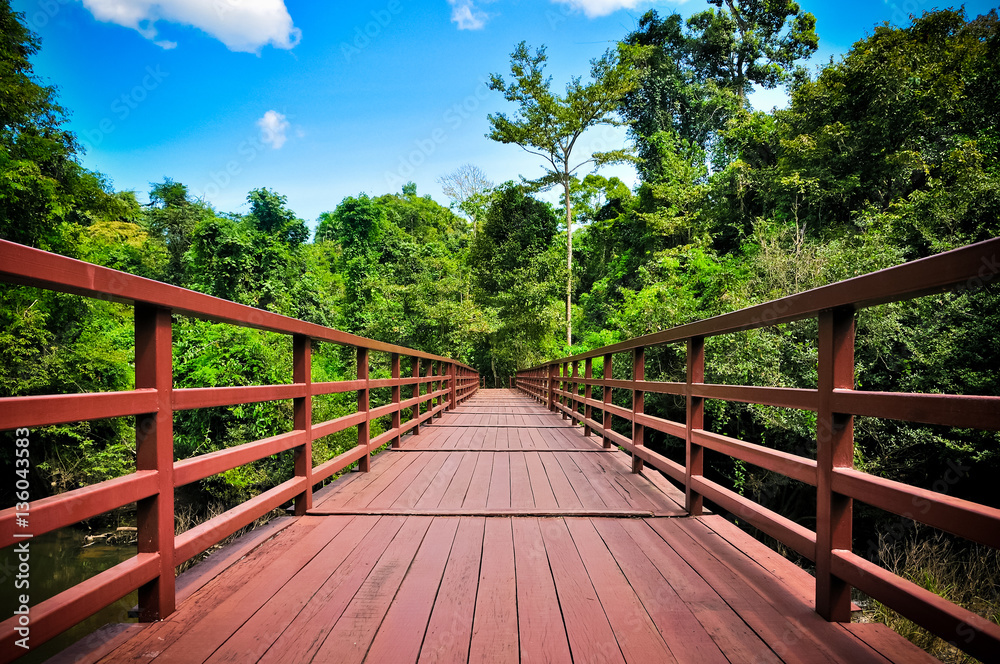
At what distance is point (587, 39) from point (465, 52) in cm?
926

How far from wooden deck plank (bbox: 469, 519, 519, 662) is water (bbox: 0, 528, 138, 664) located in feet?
24.6

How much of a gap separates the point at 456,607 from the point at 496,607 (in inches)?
5.0

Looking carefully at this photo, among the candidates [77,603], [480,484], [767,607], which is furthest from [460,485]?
[77,603]

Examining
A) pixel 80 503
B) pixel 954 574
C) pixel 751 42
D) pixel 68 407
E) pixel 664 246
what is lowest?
pixel 954 574

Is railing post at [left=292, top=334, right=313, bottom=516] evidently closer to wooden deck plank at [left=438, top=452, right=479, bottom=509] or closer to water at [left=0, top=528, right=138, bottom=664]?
wooden deck plank at [left=438, top=452, right=479, bottom=509]

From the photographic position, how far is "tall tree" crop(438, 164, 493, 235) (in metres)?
31.6

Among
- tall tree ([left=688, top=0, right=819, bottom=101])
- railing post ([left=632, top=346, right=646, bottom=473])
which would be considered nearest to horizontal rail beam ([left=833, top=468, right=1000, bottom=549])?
railing post ([left=632, top=346, right=646, bottom=473])

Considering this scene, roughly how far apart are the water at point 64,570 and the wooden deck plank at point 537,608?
761 centimetres

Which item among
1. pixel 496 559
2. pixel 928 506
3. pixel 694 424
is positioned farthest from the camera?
pixel 694 424

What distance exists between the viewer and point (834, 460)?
1.45 metres

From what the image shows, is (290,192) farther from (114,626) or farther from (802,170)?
(114,626)

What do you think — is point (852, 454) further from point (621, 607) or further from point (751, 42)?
point (751, 42)

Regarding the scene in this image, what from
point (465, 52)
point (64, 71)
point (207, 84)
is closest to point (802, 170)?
point (465, 52)

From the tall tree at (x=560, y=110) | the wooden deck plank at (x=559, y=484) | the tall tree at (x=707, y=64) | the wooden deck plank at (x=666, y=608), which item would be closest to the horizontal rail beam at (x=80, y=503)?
the wooden deck plank at (x=666, y=608)
